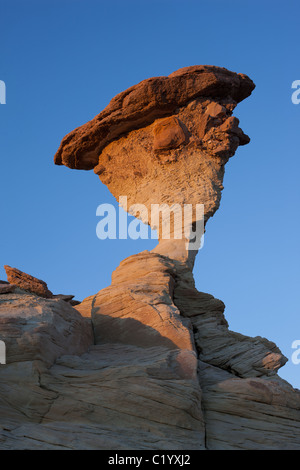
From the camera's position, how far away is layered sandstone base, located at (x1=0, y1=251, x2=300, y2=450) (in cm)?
712

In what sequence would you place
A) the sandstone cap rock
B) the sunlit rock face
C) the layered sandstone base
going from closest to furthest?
the layered sandstone base → the sunlit rock face → the sandstone cap rock

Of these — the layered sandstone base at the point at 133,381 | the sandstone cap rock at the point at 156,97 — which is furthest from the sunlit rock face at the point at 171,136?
the layered sandstone base at the point at 133,381

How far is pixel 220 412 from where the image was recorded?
27.2ft

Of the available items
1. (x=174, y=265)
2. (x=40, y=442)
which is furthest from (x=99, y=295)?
(x=40, y=442)

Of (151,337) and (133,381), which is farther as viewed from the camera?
(151,337)

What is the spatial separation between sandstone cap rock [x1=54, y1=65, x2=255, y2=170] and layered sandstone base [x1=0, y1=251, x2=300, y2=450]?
18.3 ft

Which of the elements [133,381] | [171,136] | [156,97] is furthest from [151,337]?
[156,97]

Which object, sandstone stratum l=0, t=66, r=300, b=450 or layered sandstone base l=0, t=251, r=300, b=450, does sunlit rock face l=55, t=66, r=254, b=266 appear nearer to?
sandstone stratum l=0, t=66, r=300, b=450

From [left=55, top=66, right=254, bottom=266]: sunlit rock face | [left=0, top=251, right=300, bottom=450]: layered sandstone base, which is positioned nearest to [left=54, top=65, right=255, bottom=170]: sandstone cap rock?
[left=55, top=66, right=254, bottom=266]: sunlit rock face

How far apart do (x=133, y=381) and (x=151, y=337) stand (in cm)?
195

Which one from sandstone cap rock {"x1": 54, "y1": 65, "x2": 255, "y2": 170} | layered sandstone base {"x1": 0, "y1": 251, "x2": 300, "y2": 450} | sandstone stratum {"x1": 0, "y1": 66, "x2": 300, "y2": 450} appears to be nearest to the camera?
layered sandstone base {"x1": 0, "y1": 251, "x2": 300, "y2": 450}

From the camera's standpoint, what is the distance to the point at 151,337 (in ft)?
31.9

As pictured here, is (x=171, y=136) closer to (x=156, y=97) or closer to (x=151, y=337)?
(x=156, y=97)

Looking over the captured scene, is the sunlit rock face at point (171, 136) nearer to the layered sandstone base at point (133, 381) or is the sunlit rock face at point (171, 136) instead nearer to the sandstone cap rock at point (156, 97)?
the sandstone cap rock at point (156, 97)
